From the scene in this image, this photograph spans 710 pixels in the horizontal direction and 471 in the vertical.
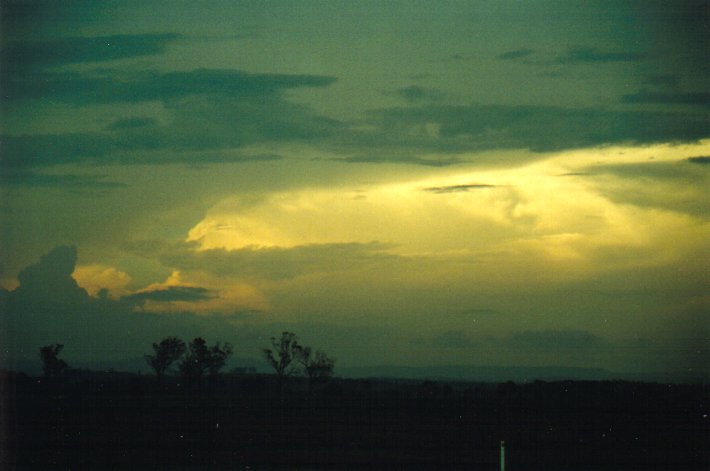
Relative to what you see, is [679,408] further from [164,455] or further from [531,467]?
[164,455]

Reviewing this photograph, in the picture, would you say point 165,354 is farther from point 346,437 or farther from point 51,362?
point 346,437

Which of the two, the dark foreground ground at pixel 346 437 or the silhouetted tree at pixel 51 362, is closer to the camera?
the dark foreground ground at pixel 346 437

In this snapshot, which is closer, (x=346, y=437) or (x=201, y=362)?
(x=346, y=437)

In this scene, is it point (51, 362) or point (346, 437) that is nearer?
point (346, 437)

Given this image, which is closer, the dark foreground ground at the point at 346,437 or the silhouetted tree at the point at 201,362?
the dark foreground ground at the point at 346,437

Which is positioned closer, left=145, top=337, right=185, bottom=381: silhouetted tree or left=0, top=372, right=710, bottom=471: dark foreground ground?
left=0, top=372, right=710, bottom=471: dark foreground ground

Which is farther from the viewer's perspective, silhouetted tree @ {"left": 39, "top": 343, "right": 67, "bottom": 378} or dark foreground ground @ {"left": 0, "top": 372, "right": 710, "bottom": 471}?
silhouetted tree @ {"left": 39, "top": 343, "right": 67, "bottom": 378}

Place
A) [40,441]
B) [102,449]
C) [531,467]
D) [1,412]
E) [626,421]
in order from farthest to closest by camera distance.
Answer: [626,421] < [40,441] < [102,449] < [531,467] < [1,412]

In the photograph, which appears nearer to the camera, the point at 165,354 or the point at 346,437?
the point at 346,437

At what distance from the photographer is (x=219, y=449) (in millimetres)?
31875

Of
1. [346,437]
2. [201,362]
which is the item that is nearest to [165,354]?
[201,362]

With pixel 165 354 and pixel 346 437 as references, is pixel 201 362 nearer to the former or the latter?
pixel 165 354

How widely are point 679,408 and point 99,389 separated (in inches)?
2306

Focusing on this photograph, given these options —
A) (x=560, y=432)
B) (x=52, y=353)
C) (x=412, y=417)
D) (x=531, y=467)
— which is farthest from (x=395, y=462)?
(x=52, y=353)
